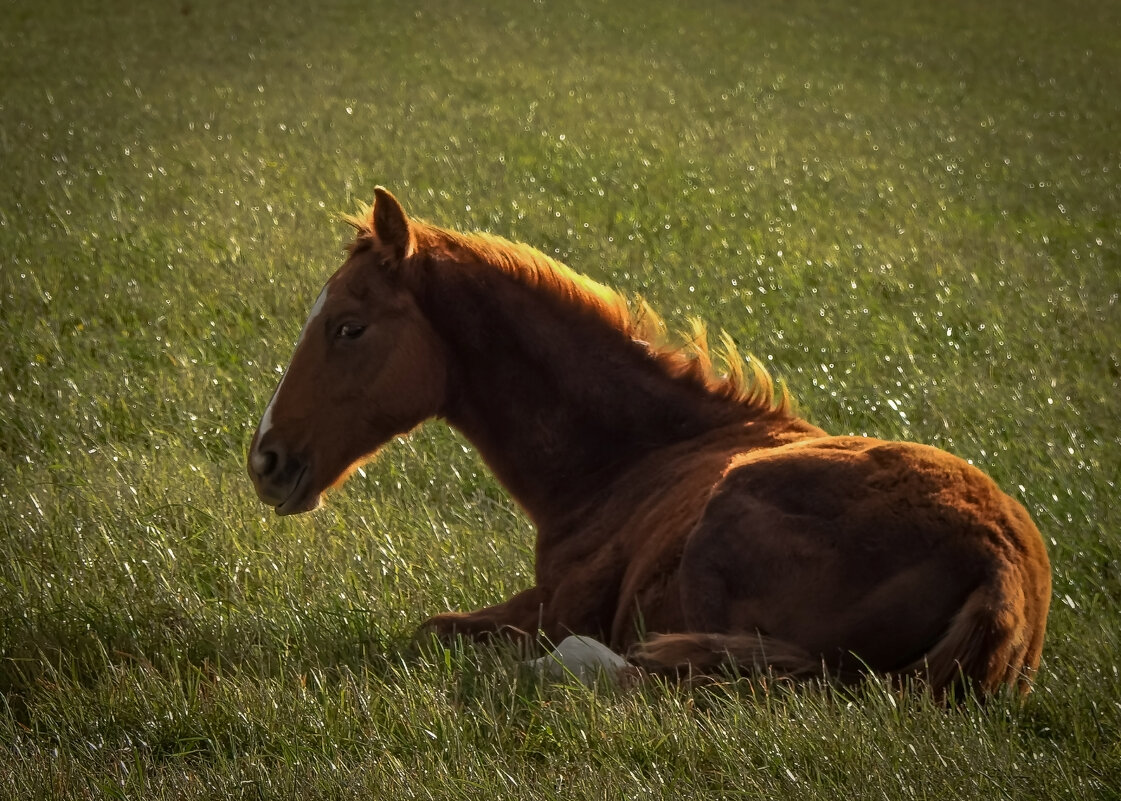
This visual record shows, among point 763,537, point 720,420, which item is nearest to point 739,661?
point 763,537

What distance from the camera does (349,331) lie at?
4.62 m

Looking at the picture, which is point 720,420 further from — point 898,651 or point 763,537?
point 898,651

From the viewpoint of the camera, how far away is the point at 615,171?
588 inches

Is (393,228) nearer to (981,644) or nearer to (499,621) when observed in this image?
(499,621)

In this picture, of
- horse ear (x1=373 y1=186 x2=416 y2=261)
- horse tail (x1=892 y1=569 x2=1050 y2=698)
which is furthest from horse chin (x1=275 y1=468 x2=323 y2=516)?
horse tail (x1=892 y1=569 x2=1050 y2=698)

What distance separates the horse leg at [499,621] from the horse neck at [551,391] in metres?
0.44

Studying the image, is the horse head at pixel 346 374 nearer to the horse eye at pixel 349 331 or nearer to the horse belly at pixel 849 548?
the horse eye at pixel 349 331

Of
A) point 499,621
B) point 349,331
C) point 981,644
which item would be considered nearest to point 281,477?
point 349,331

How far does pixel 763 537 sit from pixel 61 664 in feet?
8.10

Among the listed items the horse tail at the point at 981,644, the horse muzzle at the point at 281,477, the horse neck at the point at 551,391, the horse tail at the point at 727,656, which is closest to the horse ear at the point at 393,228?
the horse neck at the point at 551,391

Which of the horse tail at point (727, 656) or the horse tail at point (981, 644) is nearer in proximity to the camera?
the horse tail at point (981, 644)

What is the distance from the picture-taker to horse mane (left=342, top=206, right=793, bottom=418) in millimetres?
4820

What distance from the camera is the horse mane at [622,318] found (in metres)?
4.82

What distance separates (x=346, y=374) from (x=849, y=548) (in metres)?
2.05
